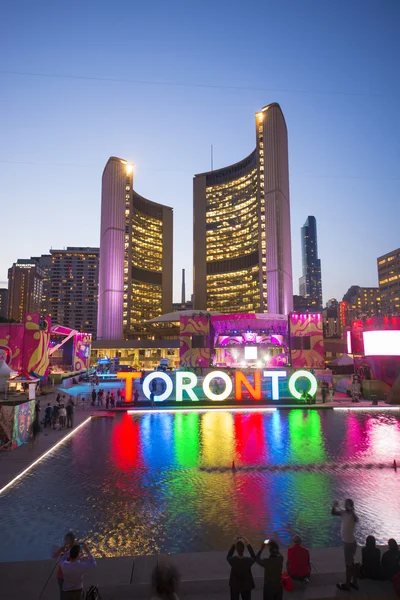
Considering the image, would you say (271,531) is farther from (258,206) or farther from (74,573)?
(258,206)

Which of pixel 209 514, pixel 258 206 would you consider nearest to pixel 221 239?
pixel 258 206

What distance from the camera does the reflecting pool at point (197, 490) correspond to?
9320 millimetres

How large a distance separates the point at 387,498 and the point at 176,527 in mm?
6751

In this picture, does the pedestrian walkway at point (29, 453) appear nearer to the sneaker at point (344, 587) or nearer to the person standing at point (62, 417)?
the person standing at point (62, 417)

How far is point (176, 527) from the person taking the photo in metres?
9.77

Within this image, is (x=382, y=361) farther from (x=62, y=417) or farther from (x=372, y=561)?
(x=372, y=561)

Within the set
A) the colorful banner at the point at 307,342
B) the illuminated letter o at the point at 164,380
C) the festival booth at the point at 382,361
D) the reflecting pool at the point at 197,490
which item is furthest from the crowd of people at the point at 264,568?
the colorful banner at the point at 307,342

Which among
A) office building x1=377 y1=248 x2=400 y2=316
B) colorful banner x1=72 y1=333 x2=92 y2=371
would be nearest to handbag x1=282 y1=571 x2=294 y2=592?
colorful banner x1=72 y1=333 x2=92 y2=371

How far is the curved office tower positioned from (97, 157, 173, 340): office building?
1746 centimetres

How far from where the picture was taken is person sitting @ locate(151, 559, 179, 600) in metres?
4.63

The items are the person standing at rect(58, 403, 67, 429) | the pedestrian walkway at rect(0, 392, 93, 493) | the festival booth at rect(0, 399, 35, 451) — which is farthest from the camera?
the person standing at rect(58, 403, 67, 429)

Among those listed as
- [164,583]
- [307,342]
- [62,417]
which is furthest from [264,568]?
[307,342]

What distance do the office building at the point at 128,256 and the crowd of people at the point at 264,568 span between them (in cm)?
11738

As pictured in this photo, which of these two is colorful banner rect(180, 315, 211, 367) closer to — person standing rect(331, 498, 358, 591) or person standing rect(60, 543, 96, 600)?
person standing rect(331, 498, 358, 591)
